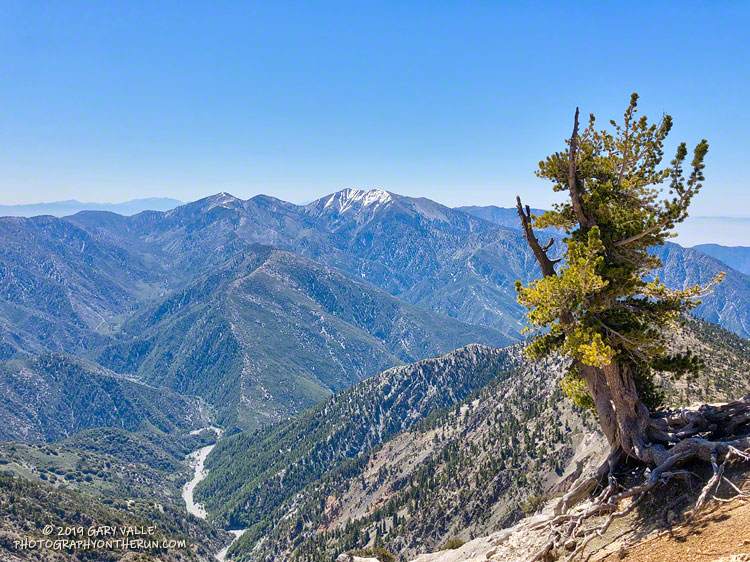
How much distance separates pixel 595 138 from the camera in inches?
995

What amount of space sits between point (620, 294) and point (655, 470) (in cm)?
840

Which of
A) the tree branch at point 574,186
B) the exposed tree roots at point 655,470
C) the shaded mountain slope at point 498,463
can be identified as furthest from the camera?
the shaded mountain slope at point 498,463

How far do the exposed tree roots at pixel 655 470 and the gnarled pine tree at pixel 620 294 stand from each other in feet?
0.28

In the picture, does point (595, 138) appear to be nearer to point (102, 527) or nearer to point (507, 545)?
point (507, 545)

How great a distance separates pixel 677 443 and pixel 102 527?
191375 millimetres

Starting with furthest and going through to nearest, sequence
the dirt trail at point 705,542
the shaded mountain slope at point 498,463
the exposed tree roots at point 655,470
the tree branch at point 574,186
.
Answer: the shaded mountain slope at point 498,463 < the tree branch at point 574,186 < the exposed tree roots at point 655,470 < the dirt trail at point 705,542

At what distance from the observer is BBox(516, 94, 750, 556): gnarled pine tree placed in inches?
875

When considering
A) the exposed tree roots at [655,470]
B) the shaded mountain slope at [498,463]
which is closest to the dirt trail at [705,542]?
the exposed tree roots at [655,470]

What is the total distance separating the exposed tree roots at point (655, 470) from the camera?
768 inches

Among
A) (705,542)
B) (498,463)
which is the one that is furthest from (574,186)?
(498,463)

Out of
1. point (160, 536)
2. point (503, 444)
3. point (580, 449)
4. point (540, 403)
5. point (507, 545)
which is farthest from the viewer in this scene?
point (160, 536)

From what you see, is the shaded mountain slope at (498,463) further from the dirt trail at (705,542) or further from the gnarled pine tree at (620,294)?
the dirt trail at (705,542)

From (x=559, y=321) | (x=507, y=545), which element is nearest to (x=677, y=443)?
(x=559, y=321)

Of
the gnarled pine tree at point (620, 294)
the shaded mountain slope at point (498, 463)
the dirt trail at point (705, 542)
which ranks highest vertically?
the gnarled pine tree at point (620, 294)
